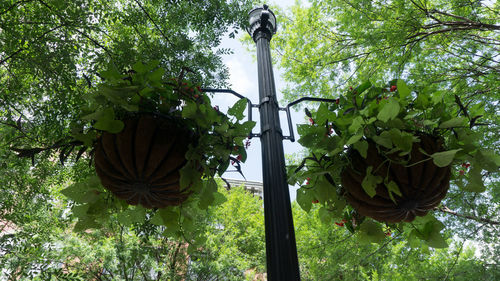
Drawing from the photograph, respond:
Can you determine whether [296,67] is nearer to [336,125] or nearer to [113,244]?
[336,125]

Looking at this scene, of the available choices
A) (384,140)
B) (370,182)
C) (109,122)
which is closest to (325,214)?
(370,182)

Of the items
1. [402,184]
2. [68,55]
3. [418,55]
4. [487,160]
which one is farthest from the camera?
[418,55]

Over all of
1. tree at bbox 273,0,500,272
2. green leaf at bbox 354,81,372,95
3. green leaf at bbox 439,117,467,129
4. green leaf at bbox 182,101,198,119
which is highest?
tree at bbox 273,0,500,272

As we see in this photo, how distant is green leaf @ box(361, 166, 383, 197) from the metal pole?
1.27 feet

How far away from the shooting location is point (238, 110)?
124 cm

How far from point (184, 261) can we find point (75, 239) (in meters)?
2.78

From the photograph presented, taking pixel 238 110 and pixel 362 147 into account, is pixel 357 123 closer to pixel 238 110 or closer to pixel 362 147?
pixel 362 147

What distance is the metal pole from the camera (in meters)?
1.14

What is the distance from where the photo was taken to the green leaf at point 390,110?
961 mm

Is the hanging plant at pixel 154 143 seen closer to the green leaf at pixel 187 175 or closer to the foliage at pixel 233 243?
the green leaf at pixel 187 175

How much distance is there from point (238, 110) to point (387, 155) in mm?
632

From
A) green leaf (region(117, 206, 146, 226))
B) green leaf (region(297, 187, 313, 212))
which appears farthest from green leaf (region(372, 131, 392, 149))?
green leaf (region(117, 206, 146, 226))

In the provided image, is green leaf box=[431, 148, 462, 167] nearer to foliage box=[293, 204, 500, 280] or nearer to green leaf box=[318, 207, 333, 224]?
green leaf box=[318, 207, 333, 224]

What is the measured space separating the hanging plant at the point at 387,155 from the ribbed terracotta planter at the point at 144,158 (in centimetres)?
49
